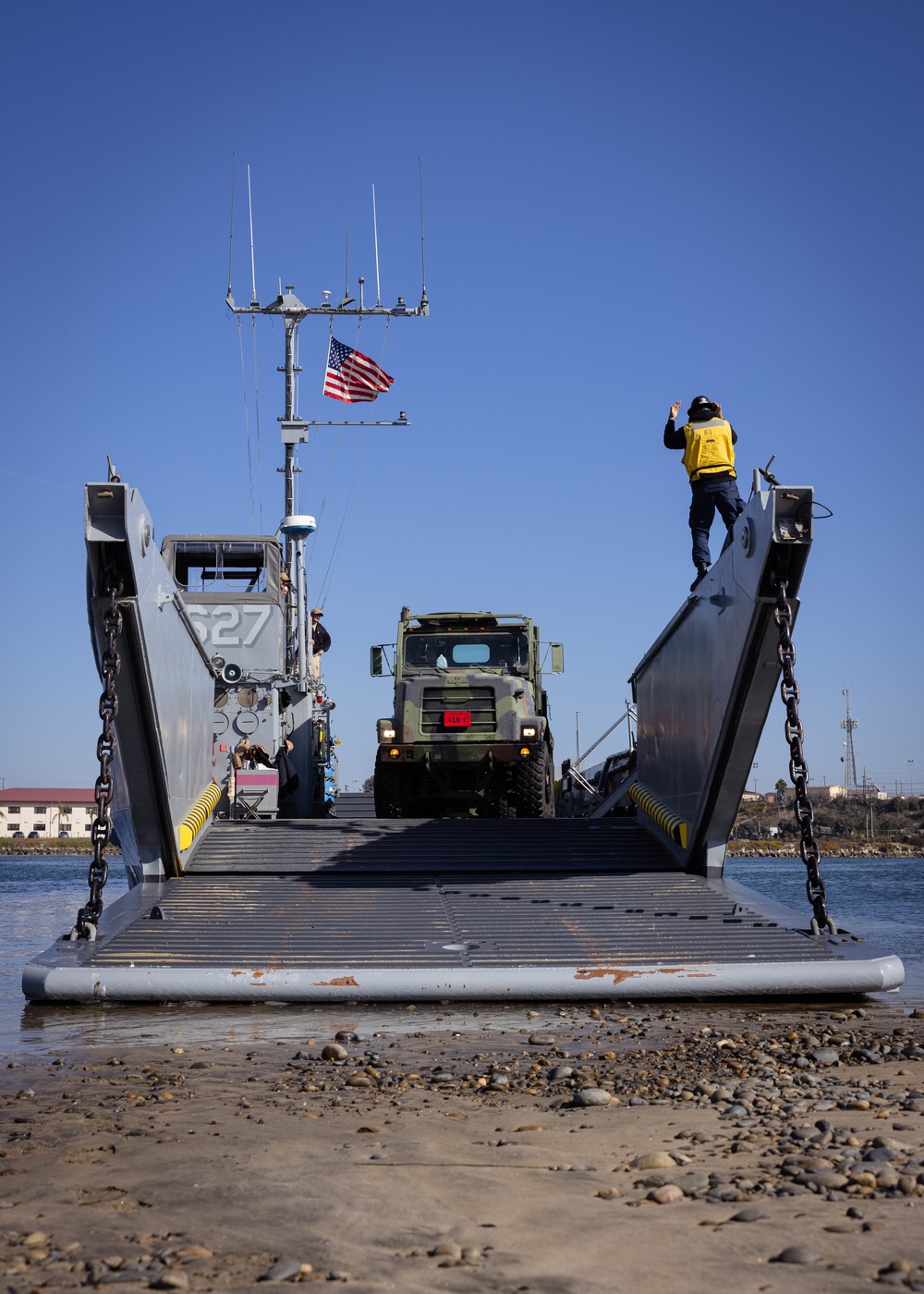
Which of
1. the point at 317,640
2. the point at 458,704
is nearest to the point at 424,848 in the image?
the point at 458,704

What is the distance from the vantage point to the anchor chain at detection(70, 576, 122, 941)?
7828 mm

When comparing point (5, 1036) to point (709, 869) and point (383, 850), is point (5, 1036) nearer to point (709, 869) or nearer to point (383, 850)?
point (383, 850)

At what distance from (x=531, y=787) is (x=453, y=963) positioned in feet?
21.7

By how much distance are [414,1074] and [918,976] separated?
5676mm

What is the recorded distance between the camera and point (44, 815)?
10375 centimetres

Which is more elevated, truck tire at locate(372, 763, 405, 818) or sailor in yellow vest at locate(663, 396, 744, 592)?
sailor in yellow vest at locate(663, 396, 744, 592)

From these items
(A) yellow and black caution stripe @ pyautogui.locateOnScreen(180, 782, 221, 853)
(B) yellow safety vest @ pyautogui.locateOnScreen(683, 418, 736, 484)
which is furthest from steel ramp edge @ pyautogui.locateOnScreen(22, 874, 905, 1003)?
(B) yellow safety vest @ pyautogui.locateOnScreen(683, 418, 736, 484)

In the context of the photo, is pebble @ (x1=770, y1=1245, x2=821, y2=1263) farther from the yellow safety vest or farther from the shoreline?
the shoreline

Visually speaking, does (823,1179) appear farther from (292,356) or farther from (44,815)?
(44,815)

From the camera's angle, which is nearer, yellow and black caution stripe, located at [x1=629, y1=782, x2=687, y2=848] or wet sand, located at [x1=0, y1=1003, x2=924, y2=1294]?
wet sand, located at [x1=0, y1=1003, x2=924, y2=1294]

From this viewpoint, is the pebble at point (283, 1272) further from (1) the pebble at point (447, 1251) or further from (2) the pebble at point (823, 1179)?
(2) the pebble at point (823, 1179)

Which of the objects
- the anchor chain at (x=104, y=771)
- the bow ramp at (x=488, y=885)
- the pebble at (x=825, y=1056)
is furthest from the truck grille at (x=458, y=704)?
the pebble at (x=825, y=1056)

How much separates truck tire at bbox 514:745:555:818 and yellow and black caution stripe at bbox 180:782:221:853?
3.40m

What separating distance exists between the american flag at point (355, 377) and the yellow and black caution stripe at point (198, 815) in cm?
1267
